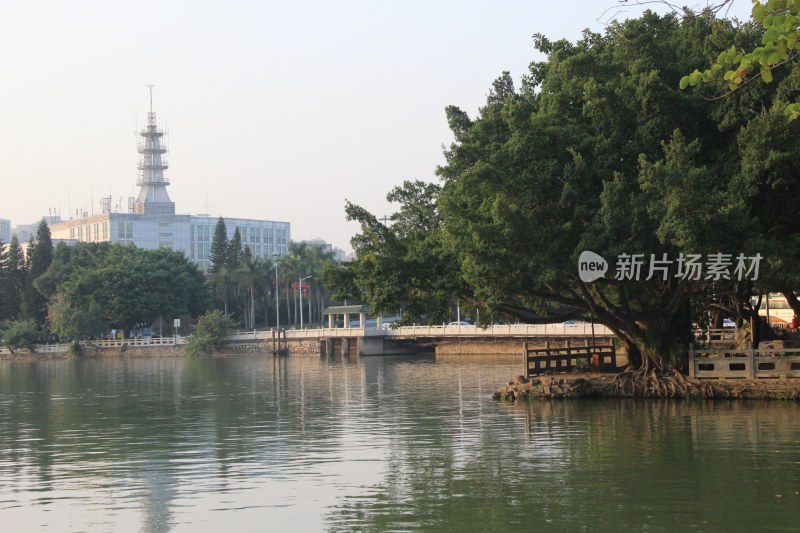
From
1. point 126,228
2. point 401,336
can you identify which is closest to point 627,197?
point 401,336

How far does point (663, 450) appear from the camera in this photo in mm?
22156

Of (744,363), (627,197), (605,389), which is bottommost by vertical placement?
(605,389)

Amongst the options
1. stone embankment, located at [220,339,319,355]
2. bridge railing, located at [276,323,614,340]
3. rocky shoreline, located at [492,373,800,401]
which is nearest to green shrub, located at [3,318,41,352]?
stone embankment, located at [220,339,319,355]

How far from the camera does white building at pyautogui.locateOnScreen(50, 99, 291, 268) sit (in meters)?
179

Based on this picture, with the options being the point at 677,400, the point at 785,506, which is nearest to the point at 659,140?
the point at 677,400

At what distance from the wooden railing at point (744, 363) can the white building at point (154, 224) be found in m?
149

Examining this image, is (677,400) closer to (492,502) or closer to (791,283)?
(791,283)

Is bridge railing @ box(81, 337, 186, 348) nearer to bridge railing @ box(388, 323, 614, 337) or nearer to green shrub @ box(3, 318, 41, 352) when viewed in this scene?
green shrub @ box(3, 318, 41, 352)

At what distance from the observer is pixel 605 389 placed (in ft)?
A: 112

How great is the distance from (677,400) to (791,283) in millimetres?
5076

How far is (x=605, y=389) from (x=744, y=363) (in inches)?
177

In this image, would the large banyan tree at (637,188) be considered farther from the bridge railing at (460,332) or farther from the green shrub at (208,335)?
the green shrub at (208,335)

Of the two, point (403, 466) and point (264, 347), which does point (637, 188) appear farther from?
point (264, 347)

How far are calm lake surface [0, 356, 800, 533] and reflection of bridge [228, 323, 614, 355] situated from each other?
3614cm
